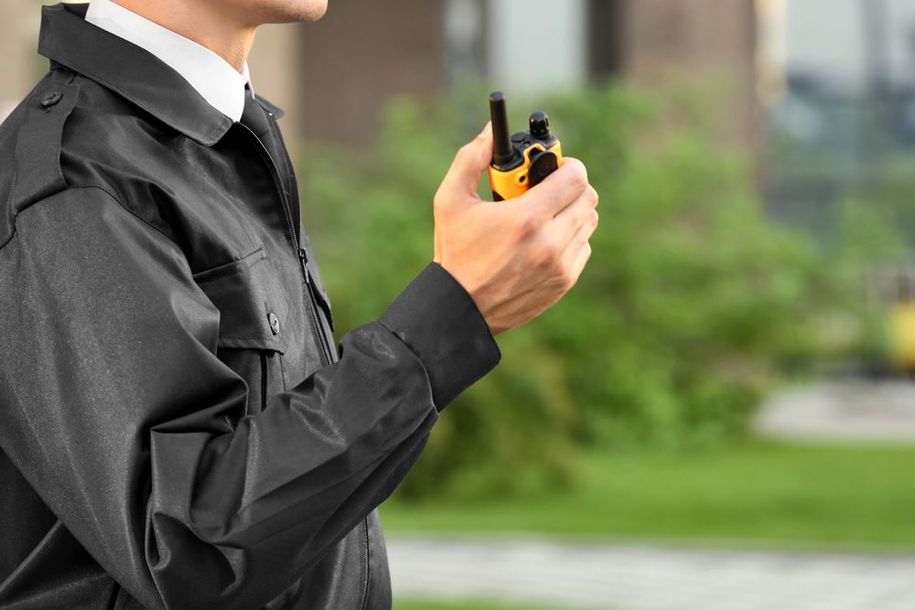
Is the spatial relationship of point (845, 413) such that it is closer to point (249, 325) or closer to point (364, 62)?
point (364, 62)

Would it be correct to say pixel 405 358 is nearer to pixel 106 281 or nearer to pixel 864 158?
pixel 106 281

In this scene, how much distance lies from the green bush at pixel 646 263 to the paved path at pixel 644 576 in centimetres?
291

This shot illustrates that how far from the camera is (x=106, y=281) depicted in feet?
4.45

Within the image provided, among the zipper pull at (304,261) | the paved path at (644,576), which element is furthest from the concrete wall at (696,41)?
the zipper pull at (304,261)

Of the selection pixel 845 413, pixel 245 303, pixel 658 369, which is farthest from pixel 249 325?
pixel 845 413

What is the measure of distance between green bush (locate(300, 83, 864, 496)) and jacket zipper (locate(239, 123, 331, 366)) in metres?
10.3

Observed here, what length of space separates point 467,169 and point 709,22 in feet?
64.5

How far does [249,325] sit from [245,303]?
0.07 ft

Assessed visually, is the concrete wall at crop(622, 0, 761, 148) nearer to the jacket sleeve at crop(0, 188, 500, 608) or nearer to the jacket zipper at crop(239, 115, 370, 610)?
the jacket zipper at crop(239, 115, 370, 610)

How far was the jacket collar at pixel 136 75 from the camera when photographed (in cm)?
155

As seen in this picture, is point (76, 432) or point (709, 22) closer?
point (76, 432)

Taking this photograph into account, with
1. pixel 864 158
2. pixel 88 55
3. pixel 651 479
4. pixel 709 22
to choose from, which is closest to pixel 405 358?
pixel 88 55

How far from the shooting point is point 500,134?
1441 millimetres

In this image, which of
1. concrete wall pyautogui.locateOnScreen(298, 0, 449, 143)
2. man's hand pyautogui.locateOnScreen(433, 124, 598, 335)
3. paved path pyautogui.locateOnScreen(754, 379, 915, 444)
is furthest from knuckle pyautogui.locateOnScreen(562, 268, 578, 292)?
concrete wall pyautogui.locateOnScreen(298, 0, 449, 143)
